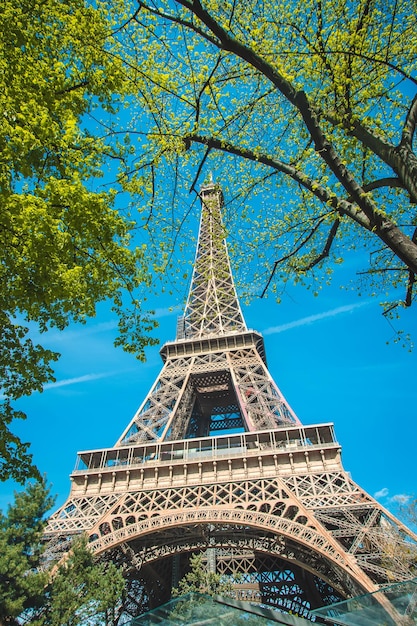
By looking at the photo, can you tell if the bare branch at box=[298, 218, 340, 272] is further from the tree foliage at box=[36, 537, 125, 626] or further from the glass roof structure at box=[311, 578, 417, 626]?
the tree foliage at box=[36, 537, 125, 626]

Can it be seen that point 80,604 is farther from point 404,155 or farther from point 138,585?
point 404,155

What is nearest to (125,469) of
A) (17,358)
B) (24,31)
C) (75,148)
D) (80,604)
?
(80,604)

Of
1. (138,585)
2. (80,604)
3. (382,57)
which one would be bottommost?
(80,604)

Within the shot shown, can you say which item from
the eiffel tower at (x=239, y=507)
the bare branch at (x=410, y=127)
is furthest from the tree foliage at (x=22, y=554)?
the bare branch at (x=410, y=127)

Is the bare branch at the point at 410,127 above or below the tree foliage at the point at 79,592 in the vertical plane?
above

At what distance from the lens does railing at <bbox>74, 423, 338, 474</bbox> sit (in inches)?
880

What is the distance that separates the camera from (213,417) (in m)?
38.3

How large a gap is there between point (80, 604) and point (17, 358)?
12.2 meters

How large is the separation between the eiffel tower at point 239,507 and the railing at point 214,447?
6 centimetres

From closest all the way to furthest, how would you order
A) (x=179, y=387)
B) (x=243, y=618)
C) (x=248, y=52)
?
(x=243, y=618) < (x=248, y=52) < (x=179, y=387)

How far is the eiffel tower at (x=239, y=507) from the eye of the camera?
1725cm

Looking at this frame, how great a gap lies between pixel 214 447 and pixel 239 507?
153 inches

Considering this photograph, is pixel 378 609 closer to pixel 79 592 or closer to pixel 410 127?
pixel 410 127

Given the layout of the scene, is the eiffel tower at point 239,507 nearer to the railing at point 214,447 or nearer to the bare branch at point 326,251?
the railing at point 214,447
